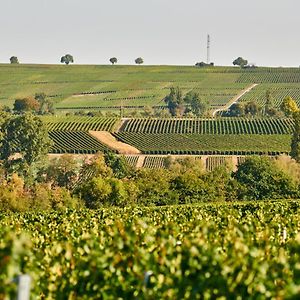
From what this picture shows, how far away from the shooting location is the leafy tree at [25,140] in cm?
10300

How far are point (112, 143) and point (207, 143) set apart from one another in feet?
37.4

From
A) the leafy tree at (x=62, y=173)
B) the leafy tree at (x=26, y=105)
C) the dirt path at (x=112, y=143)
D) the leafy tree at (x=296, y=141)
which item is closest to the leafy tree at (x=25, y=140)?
the leafy tree at (x=62, y=173)

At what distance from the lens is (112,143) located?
4751 inches

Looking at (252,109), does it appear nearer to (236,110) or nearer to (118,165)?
(236,110)

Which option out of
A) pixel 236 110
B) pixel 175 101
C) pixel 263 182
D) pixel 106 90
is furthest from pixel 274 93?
pixel 263 182

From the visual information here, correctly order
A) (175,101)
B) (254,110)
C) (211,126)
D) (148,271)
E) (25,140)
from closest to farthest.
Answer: (148,271) → (25,140) → (211,126) → (254,110) → (175,101)

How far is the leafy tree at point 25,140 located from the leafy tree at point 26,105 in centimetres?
5970

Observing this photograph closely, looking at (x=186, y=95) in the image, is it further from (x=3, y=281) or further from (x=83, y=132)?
(x=3, y=281)

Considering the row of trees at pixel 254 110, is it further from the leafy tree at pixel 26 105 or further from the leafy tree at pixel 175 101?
the leafy tree at pixel 26 105

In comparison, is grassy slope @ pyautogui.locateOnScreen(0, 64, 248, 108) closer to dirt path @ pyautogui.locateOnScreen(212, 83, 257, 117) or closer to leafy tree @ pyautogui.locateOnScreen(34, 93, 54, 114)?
dirt path @ pyautogui.locateOnScreen(212, 83, 257, 117)

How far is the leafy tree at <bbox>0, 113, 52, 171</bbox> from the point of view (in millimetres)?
103000

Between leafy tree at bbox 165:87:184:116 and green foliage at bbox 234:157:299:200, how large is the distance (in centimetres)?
9313

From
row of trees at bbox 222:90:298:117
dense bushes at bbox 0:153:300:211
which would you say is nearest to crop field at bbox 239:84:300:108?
row of trees at bbox 222:90:298:117

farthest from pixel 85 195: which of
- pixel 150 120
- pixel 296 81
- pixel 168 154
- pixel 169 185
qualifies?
pixel 296 81
